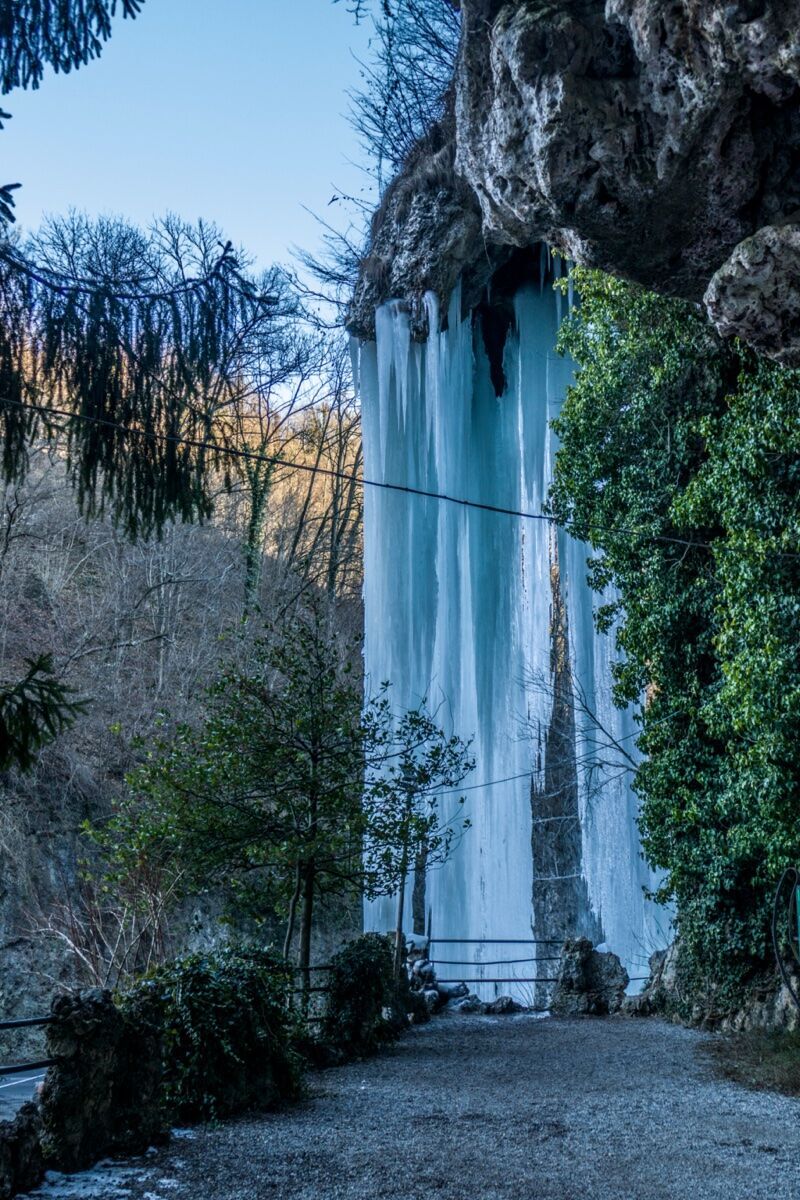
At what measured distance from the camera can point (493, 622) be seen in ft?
66.4

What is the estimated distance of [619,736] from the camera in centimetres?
1850

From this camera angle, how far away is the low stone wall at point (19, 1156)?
14.6 ft

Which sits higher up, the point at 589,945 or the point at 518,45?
the point at 518,45

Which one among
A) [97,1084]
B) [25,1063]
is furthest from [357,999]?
[25,1063]

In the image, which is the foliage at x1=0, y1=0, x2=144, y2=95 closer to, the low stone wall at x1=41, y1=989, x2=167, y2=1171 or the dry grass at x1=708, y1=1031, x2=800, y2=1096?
the low stone wall at x1=41, y1=989, x2=167, y2=1171

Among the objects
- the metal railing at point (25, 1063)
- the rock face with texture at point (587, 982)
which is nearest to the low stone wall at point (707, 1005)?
the rock face with texture at point (587, 982)

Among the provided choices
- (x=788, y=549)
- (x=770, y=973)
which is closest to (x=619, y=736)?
(x=770, y=973)

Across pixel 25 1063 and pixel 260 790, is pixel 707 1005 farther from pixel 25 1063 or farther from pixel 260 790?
pixel 25 1063

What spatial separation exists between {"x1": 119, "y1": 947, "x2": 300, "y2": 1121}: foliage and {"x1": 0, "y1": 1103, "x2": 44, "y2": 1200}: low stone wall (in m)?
1.00

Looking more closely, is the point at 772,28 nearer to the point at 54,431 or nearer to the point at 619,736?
the point at 54,431

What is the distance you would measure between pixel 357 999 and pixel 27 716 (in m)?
7.14

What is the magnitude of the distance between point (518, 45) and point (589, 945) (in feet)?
35.3

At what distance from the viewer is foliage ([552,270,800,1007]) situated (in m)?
9.92

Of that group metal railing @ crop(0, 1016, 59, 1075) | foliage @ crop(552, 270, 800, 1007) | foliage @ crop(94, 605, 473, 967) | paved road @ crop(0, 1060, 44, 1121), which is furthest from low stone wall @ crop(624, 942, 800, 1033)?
metal railing @ crop(0, 1016, 59, 1075)
